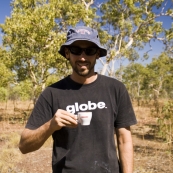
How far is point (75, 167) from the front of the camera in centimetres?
162

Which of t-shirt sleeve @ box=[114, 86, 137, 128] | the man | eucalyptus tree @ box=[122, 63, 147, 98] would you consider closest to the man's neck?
the man

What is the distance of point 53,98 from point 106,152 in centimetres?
48

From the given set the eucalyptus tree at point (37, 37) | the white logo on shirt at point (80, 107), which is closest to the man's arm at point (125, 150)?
the white logo on shirt at point (80, 107)

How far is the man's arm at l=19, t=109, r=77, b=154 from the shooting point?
142 centimetres

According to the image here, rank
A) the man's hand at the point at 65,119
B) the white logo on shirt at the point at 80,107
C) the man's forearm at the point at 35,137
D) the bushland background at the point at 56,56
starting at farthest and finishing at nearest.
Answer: the bushland background at the point at 56,56, the white logo on shirt at the point at 80,107, the man's forearm at the point at 35,137, the man's hand at the point at 65,119

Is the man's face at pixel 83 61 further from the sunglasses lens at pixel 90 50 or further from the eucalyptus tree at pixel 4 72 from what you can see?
the eucalyptus tree at pixel 4 72

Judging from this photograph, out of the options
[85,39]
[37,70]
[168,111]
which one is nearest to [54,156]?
[85,39]

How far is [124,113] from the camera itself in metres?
1.77

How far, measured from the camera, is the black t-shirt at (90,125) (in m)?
1.63

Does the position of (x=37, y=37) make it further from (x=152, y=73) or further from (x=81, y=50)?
(x=152, y=73)

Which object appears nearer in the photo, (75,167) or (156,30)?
(75,167)

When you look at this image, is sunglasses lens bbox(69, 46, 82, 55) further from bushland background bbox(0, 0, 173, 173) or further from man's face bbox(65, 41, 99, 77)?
bushland background bbox(0, 0, 173, 173)

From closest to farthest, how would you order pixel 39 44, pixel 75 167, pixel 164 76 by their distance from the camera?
pixel 75 167 → pixel 39 44 → pixel 164 76

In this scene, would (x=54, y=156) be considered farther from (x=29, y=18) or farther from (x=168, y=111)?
(x=29, y=18)
